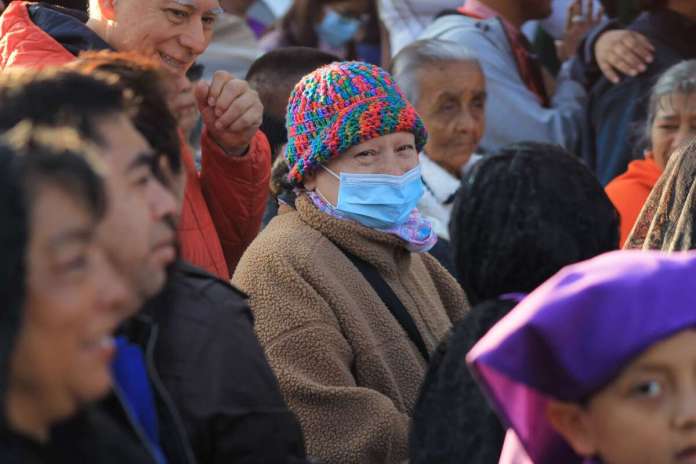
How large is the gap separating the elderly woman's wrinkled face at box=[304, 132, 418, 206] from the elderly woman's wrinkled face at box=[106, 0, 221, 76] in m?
0.57

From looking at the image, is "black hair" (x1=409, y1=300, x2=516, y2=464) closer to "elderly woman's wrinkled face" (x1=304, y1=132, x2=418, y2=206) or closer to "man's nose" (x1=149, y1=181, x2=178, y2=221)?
"man's nose" (x1=149, y1=181, x2=178, y2=221)

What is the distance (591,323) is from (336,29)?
601cm

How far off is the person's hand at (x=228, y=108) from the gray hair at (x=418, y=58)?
1.79m

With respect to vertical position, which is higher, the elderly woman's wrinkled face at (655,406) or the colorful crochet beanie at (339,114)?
the elderly woman's wrinkled face at (655,406)

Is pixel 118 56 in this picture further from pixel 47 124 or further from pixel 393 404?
pixel 393 404

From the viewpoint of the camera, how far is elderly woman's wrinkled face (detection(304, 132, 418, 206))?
14.3 feet

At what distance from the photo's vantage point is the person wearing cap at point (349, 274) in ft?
13.0

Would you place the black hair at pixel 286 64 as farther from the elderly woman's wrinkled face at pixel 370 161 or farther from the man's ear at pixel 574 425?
the man's ear at pixel 574 425

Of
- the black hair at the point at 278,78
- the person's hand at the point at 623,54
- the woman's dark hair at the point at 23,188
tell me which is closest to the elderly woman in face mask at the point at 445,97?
the black hair at the point at 278,78

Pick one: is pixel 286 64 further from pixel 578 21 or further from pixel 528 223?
pixel 528 223

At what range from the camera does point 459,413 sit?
3.08 m

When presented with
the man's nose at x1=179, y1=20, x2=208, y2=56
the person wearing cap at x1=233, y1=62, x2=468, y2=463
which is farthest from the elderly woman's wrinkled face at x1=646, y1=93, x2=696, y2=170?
the man's nose at x1=179, y1=20, x2=208, y2=56

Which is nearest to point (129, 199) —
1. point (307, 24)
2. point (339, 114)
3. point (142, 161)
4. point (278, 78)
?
point (142, 161)

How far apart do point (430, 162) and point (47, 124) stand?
3356 millimetres
